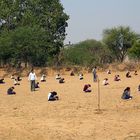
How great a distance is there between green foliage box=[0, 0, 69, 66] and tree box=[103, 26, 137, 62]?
15802mm

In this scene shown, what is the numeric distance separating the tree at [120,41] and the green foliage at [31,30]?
15.8 meters

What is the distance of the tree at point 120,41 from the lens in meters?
73.8

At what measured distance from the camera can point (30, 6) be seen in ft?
191

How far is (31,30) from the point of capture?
5250 centimetres

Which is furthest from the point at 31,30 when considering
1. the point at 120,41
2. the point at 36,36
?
the point at 120,41

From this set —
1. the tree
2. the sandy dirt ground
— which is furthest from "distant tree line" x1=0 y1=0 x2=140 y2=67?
the sandy dirt ground

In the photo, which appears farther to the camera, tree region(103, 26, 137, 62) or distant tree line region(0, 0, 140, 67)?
tree region(103, 26, 137, 62)

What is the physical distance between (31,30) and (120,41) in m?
25.9

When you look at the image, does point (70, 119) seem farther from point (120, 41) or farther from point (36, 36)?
point (120, 41)

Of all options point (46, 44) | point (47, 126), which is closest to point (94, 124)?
point (47, 126)

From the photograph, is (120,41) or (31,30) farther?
(120,41)

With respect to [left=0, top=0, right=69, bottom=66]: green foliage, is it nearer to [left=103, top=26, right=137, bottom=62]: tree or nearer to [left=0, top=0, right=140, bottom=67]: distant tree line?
[left=0, top=0, right=140, bottom=67]: distant tree line

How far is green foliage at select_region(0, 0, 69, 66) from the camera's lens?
52281 millimetres

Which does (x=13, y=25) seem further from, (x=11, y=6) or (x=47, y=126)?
(x=47, y=126)
